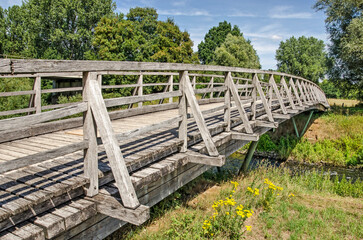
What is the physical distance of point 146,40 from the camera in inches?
1459

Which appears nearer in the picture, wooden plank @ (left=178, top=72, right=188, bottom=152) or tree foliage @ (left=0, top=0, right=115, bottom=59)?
wooden plank @ (left=178, top=72, right=188, bottom=152)

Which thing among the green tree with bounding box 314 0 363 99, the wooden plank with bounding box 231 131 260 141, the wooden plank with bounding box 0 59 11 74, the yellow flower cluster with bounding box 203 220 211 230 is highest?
the green tree with bounding box 314 0 363 99

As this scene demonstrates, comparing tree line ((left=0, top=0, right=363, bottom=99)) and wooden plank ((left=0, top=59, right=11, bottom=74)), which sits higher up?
tree line ((left=0, top=0, right=363, bottom=99))

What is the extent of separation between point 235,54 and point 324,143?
19746mm

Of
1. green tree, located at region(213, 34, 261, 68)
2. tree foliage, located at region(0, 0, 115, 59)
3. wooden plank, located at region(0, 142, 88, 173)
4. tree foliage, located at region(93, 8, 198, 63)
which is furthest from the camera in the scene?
tree foliage, located at region(0, 0, 115, 59)

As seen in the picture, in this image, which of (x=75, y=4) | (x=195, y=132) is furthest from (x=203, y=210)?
(x=75, y=4)

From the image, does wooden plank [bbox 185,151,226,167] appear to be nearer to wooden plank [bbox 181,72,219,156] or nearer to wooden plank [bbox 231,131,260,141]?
wooden plank [bbox 181,72,219,156]

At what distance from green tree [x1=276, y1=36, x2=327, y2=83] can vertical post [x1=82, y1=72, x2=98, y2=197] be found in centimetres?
5347

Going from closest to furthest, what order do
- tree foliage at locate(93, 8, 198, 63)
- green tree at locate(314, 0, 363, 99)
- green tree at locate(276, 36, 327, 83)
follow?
green tree at locate(314, 0, 363, 99) < tree foliage at locate(93, 8, 198, 63) < green tree at locate(276, 36, 327, 83)

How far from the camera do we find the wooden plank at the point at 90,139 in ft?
10.0

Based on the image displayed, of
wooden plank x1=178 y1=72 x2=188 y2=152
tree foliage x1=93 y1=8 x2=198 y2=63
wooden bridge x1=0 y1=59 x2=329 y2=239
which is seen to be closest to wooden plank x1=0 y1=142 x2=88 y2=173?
wooden bridge x1=0 y1=59 x2=329 y2=239

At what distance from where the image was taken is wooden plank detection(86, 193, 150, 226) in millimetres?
2926

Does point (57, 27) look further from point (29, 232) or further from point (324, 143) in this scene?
point (29, 232)

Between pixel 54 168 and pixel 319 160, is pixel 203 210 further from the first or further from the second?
pixel 319 160
